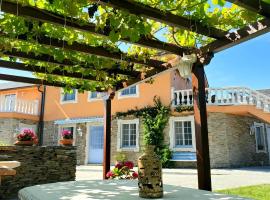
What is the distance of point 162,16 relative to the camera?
11.5 feet

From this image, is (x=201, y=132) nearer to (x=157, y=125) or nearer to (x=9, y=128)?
(x=157, y=125)

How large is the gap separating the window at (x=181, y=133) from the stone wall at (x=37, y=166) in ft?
23.8

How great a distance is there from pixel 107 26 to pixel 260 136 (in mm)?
15847

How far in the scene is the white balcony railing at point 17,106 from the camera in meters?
17.0

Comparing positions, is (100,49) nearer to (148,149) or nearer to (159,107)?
(148,149)

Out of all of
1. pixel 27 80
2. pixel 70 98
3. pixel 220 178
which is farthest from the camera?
pixel 70 98

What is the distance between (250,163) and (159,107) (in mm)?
6036

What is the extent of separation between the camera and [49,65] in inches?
220

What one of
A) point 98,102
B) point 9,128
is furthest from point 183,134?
point 9,128

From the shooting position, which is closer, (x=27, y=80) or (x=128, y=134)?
(x=27, y=80)

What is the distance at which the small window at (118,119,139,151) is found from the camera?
1548 cm

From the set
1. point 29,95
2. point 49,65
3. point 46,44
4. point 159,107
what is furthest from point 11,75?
point 29,95

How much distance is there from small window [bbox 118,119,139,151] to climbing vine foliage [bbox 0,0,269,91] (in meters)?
10.2

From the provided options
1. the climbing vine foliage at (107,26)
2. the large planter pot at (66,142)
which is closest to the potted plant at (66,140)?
the large planter pot at (66,142)
